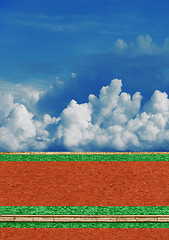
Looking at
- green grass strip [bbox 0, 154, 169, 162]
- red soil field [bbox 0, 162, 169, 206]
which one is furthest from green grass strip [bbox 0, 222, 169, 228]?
green grass strip [bbox 0, 154, 169, 162]

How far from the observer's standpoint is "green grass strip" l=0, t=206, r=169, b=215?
49.6ft

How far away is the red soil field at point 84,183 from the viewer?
53.4 feet

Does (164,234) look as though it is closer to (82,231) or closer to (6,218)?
(82,231)

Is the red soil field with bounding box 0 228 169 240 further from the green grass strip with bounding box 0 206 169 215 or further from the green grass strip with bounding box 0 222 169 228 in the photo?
the green grass strip with bounding box 0 206 169 215

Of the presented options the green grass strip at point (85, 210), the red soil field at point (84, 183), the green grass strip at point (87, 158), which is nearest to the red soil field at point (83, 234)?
the green grass strip at point (85, 210)

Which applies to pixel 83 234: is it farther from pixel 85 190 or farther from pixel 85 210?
pixel 85 190

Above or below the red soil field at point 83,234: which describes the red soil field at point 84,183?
above

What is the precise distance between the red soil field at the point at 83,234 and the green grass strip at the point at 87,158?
620 centimetres

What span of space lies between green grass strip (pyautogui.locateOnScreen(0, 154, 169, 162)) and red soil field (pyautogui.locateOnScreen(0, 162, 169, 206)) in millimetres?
386

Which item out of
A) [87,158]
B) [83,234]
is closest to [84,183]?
[87,158]

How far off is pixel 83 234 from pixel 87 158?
6658 millimetres

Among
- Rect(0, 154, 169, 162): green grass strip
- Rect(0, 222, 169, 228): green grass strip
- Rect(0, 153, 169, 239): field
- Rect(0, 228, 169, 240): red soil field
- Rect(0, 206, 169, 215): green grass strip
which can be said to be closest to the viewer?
Rect(0, 228, 169, 240): red soil field

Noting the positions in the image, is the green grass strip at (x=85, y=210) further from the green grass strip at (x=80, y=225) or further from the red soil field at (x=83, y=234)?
the red soil field at (x=83, y=234)


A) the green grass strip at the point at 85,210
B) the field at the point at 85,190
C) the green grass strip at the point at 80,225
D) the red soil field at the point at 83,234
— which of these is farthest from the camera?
the green grass strip at the point at 85,210
